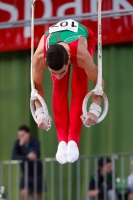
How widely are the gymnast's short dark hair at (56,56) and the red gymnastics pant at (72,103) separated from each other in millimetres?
413

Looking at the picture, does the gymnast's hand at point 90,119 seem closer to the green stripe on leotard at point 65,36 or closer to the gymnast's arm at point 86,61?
the gymnast's arm at point 86,61

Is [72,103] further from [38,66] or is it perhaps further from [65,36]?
[65,36]

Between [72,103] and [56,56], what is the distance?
616 mm

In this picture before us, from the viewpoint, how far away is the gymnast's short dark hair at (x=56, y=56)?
4293 millimetres

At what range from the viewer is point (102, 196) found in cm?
618

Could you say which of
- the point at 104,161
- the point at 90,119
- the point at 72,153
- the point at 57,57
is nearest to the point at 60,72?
the point at 57,57

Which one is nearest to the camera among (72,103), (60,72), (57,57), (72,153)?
(57,57)

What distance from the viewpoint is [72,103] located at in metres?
4.81

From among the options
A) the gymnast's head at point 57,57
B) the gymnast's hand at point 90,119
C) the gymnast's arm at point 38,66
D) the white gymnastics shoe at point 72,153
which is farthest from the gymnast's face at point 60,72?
the white gymnastics shoe at point 72,153

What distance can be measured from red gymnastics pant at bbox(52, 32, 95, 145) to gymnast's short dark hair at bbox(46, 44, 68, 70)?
16.3 inches

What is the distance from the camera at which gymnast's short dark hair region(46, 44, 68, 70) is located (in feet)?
14.1

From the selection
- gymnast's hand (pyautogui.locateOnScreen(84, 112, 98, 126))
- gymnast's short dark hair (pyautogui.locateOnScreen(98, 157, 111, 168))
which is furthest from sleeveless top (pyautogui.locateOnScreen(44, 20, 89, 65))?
gymnast's short dark hair (pyautogui.locateOnScreen(98, 157, 111, 168))

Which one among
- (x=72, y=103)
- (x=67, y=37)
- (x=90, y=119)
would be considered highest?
(x=67, y=37)

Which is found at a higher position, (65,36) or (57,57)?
(65,36)
